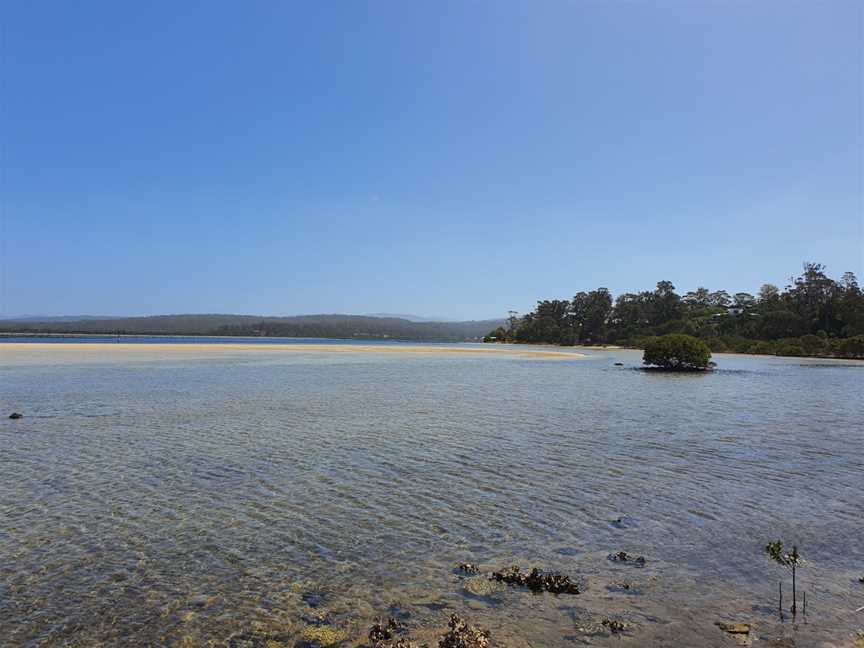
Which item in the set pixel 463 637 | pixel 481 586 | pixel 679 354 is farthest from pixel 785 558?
pixel 679 354

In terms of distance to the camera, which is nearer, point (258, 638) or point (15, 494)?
point (258, 638)

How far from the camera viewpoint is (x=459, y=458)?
16.1 m

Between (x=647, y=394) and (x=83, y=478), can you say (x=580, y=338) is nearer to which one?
(x=647, y=394)

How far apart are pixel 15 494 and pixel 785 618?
47.0 feet

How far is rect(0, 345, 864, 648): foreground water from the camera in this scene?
699 centimetres

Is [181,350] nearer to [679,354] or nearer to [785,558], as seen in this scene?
[679,354]

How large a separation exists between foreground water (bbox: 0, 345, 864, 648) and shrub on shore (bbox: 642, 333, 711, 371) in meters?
37.9

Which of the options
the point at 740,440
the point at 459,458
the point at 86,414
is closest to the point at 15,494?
the point at 459,458

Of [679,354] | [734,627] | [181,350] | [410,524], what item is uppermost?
[679,354]

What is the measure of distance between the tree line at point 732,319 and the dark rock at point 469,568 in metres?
103

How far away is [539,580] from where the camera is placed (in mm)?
7996

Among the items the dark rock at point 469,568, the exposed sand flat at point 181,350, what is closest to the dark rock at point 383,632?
the dark rock at point 469,568

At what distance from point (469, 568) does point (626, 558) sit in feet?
8.62

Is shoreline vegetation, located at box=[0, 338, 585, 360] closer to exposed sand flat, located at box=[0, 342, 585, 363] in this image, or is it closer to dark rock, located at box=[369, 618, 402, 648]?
exposed sand flat, located at box=[0, 342, 585, 363]
